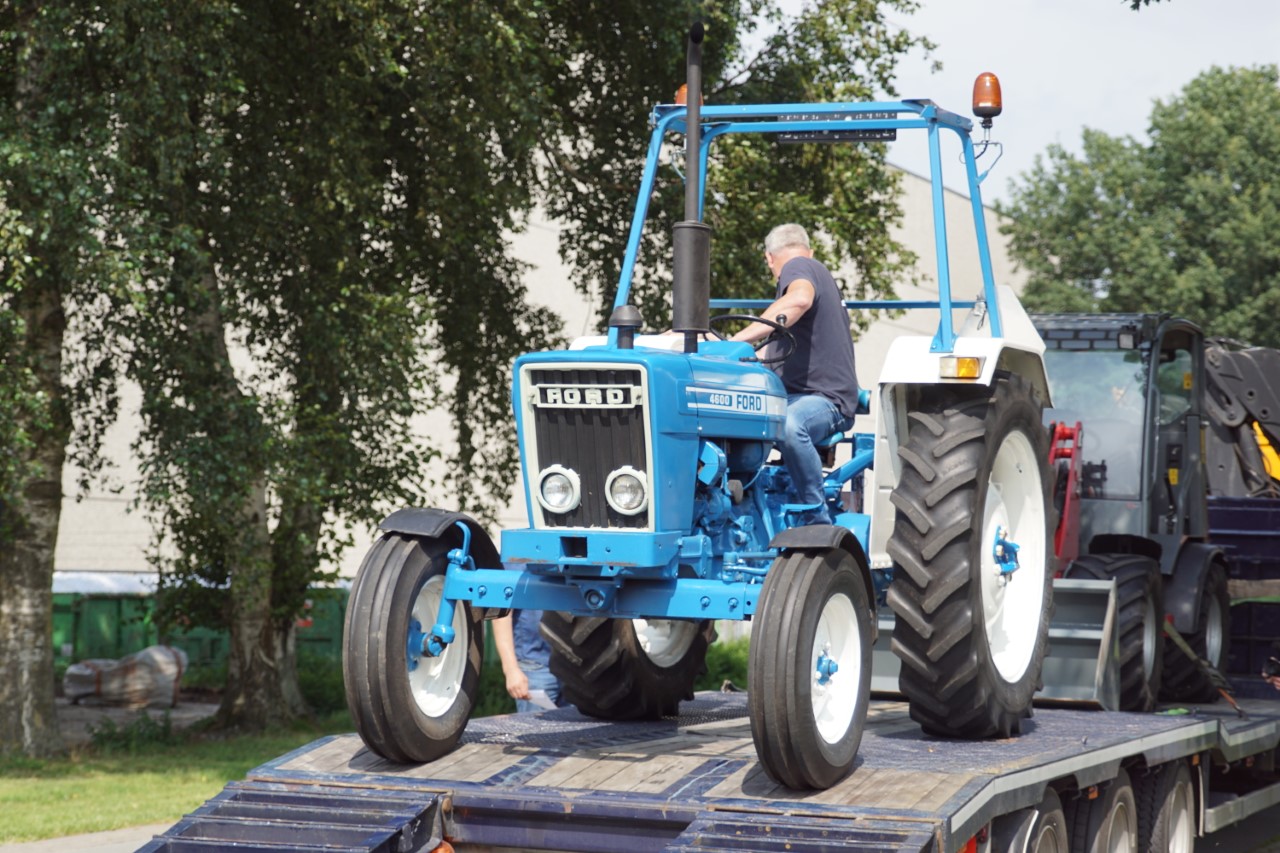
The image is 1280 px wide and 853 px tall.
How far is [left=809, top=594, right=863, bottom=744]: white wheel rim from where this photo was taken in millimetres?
5461

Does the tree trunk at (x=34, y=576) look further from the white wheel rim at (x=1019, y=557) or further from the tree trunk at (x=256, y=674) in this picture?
the white wheel rim at (x=1019, y=557)

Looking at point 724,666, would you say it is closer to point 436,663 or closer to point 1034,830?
point 436,663

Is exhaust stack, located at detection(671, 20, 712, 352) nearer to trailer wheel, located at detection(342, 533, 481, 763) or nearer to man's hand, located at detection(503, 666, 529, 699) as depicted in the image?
trailer wheel, located at detection(342, 533, 481, 763)

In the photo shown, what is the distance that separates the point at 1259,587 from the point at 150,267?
8233mm

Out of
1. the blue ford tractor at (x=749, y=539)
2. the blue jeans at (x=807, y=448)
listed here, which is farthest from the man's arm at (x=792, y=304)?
the blue jeans at (x=807, y=448)

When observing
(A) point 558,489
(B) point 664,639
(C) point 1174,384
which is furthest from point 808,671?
(C) point 1174,384

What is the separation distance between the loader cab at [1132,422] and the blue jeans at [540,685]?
3.80 meters

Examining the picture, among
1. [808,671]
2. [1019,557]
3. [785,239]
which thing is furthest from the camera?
[1019,557]

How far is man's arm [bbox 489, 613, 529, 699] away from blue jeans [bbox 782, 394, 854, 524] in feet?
5.84

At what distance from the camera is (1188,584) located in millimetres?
10078

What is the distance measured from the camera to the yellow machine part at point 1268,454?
42.5 ft

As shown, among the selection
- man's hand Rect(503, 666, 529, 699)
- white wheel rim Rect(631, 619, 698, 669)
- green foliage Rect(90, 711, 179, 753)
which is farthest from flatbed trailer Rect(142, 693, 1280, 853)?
green foliage Rect(90, 711, 179, 753)

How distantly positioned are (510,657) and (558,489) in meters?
2.20

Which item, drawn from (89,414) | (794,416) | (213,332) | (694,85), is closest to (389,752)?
(794,416)
